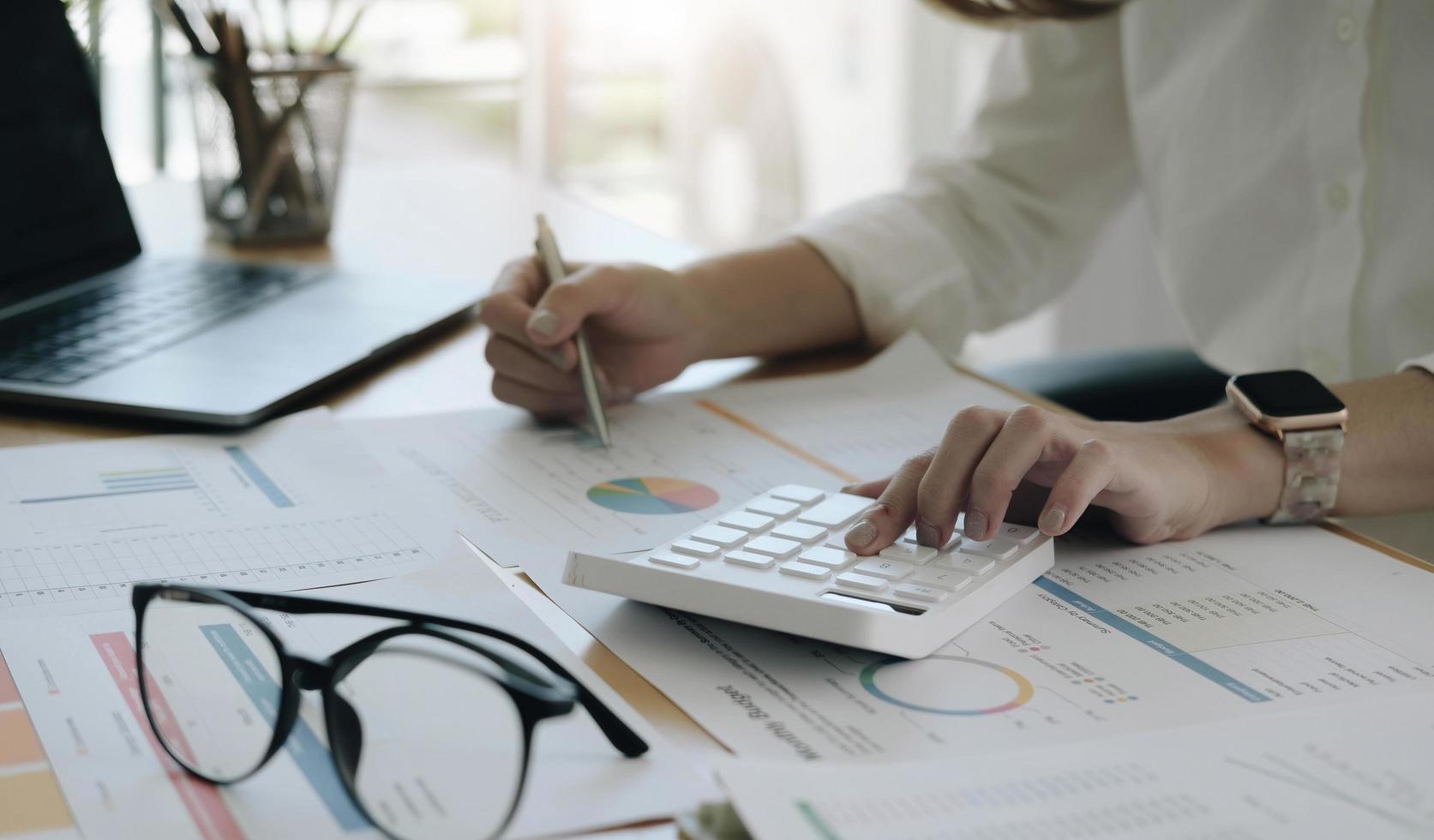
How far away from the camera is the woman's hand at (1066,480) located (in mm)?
537

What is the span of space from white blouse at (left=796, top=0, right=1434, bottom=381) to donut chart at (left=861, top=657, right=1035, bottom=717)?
0.37 meters

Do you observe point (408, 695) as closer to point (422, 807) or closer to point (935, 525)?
point (422, 807)

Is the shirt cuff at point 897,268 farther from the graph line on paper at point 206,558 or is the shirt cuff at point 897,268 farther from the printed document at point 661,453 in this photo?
the graph line on paper at point 206,558

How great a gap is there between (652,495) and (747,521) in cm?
11

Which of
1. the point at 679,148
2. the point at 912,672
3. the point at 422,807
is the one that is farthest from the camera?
the point at 679,148

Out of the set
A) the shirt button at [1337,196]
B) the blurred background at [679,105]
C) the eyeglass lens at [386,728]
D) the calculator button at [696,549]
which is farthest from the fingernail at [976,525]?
the blurred background at [679,105]

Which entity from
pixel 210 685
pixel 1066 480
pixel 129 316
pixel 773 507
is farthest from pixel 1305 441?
pixel 129 316

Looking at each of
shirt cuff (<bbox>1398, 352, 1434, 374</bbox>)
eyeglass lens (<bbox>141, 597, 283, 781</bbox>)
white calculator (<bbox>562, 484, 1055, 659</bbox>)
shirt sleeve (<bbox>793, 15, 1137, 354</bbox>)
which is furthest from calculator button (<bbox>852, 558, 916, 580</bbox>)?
shirt sleeve (<bbox>793, 15, 1137, 354</bbox>)

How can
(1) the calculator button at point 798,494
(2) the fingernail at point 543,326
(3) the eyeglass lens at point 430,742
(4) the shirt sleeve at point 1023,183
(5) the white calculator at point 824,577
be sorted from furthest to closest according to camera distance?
(4) the shirt sleeve at point 1023,183 → (2) the fingernail at point 543,326 → (1) the calculator button at point 798,494 → (5) the white calculator at point 824,577 → (3) the eyeglass lens at point 430,742

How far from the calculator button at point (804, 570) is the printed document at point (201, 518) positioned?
166mm

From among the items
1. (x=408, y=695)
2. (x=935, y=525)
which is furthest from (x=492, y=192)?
(x=408, y=695)

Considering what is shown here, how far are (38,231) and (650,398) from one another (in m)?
0.46

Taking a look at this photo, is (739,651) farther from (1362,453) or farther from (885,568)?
(1362,453)

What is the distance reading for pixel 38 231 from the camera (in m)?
0.92
